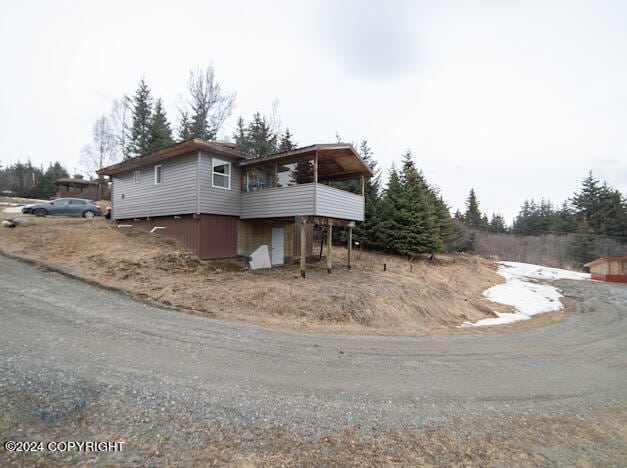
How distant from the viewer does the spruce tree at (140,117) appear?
3100cm

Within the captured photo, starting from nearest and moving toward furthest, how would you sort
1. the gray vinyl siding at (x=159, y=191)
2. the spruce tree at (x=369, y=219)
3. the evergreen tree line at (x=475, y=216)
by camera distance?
1. the gray vinyl siding at (x=159, y=191)
2. the spruce tree at (x=369, y=219)
3. the evergreen tree line at (x=475, y=216)

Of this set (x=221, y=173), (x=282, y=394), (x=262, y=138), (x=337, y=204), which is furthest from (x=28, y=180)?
(x=282, y=394)

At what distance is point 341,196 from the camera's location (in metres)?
12.7

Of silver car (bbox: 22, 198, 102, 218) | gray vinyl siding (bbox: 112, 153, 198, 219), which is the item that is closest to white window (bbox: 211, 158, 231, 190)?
gray vinyl siding (bbox: 112, 153, 198, 219)

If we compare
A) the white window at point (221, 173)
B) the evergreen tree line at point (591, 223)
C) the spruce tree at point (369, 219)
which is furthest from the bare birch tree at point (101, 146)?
the evergreen tree line at point (591, 223)

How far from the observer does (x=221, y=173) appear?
12.9m

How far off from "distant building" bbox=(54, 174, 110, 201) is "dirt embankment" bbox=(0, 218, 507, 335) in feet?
68.9

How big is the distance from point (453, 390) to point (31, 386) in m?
5.50

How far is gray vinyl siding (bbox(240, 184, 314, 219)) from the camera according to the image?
1120 centimetres

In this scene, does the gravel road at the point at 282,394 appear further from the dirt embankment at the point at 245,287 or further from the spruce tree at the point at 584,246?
the spruce tree at the point at 584,246

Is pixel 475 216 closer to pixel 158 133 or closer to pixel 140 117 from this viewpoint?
pixel 158 133

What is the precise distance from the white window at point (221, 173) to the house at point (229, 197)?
0.06ft

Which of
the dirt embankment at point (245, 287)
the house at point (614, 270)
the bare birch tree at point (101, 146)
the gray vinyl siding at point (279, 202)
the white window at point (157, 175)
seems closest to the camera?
the dirt embankment at point (245, 287)

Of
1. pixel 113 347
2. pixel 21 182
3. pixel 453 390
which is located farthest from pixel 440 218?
pixel 21 182
